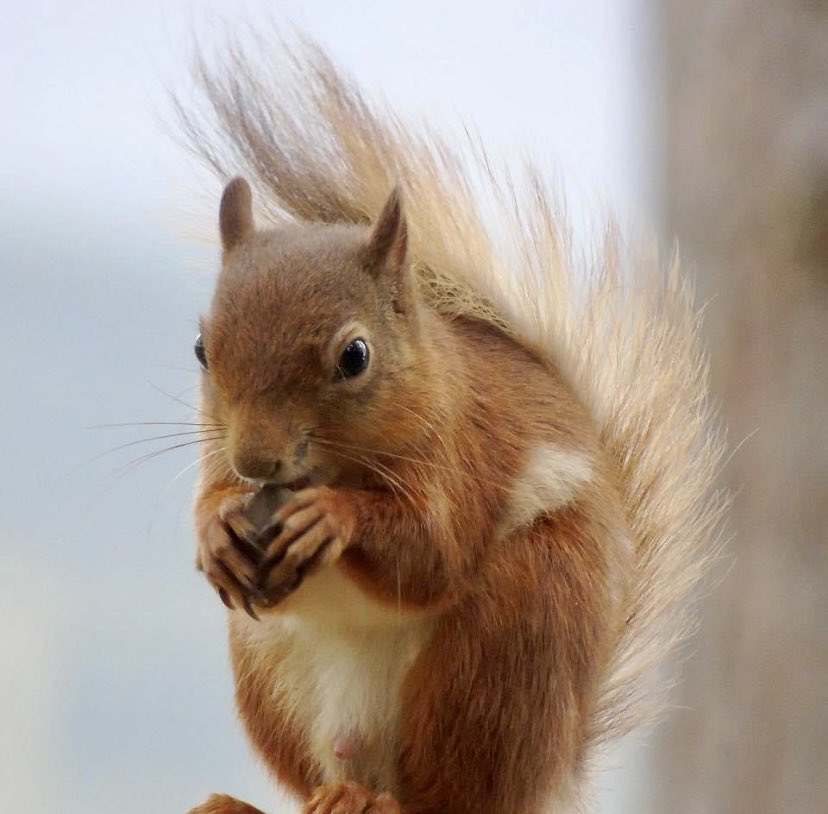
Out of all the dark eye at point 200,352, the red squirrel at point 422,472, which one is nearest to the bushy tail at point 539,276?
the red squirrel at point 422,472

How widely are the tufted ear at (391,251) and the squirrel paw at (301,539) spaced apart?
168mm

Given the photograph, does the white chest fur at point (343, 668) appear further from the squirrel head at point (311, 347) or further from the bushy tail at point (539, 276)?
the bushy tail at point (539, 276)

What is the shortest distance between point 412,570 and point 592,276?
0.44m

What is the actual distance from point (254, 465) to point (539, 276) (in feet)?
1.59

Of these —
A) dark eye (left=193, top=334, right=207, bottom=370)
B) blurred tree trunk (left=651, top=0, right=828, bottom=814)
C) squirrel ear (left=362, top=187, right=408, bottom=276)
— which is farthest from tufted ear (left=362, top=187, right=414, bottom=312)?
blurred tree trunk (left=651, top=0, right=828, bottom=814)

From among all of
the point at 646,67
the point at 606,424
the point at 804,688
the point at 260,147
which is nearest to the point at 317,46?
the point at 260,147

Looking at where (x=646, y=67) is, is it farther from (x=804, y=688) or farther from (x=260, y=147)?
(x=260, y=147)

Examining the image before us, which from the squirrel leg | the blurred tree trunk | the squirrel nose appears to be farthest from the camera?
the blurred tree trunk

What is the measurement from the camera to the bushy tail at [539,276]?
1020 mm

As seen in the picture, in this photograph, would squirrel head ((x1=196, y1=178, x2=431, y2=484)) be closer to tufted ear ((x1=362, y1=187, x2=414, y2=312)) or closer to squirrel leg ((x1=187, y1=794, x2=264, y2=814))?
tufted ear ((x1=362, y1=187, x2=414, y2=312))

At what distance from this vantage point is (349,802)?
888 millimetres

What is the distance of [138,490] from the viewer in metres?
1.30

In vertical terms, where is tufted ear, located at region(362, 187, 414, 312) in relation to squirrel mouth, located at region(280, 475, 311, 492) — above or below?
above

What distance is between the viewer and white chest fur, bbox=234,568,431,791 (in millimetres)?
910
